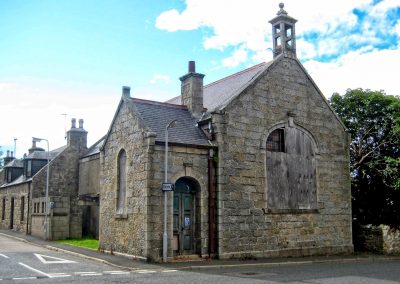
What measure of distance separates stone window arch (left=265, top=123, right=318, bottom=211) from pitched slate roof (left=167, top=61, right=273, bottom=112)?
2372mm

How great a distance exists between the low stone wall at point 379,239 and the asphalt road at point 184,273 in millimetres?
4912

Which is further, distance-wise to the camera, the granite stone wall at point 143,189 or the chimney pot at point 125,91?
the chimney pot at point 125,91

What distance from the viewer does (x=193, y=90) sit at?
19.9 m

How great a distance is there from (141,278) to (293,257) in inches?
343

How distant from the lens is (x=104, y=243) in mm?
19734

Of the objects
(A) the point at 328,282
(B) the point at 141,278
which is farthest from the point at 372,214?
(B) the point at 141,278

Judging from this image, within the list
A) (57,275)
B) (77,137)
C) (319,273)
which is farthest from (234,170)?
(77,137)

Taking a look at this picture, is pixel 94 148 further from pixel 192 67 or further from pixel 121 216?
pixel 121 216

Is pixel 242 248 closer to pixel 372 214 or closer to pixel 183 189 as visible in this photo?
pixel 183 189

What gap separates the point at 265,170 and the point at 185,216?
13.2 ft

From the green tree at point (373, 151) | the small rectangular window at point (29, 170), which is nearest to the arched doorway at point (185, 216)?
the green tree at point (373, 151)

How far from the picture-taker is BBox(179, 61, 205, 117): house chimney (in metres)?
19.9

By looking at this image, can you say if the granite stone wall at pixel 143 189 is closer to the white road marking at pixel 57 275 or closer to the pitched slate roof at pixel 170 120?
the pitched slate roof at pixel 170 120

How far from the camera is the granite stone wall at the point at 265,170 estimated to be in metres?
18.1
